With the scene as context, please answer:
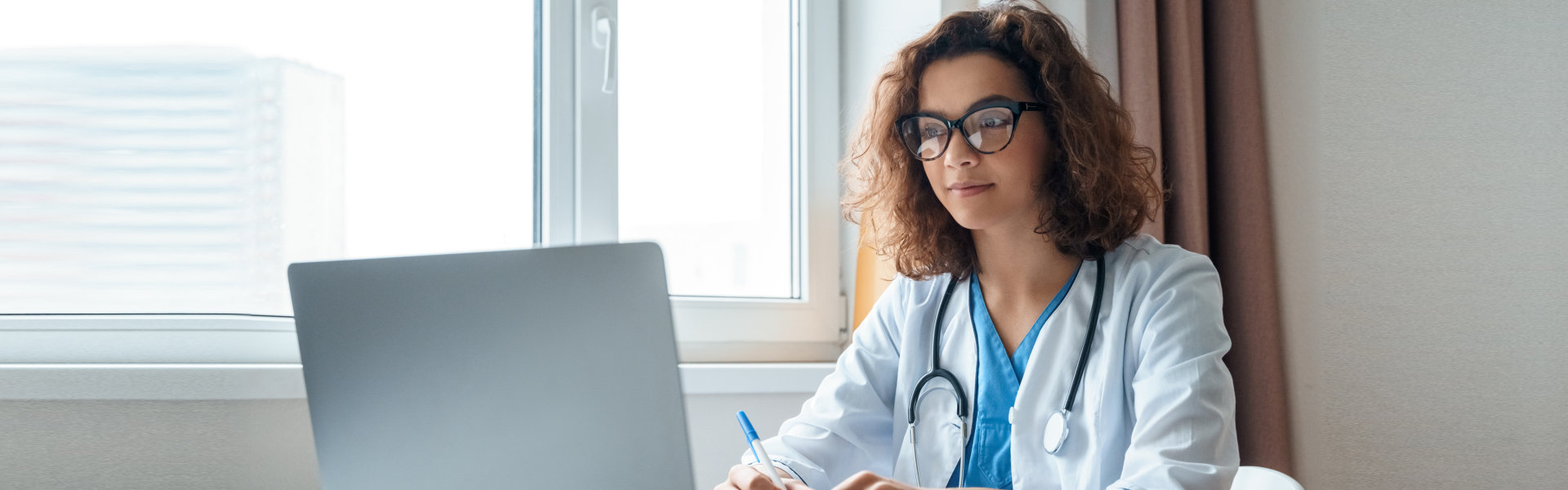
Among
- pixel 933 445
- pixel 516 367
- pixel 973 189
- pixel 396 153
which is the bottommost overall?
pixel 933 445

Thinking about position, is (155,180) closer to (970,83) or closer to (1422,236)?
(970,83)

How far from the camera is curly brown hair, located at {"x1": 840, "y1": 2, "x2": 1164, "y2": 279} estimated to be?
111cm

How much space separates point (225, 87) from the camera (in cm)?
142

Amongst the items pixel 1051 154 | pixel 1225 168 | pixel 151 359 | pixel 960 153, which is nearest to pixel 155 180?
pixel 151 359

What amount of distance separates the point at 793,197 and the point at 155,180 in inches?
43.6

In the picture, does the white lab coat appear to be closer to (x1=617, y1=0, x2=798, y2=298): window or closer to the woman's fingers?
the woman's fingers

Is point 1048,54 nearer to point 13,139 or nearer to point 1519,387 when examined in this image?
point 1519,387

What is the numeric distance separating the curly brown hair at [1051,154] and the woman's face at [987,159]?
0.06ft

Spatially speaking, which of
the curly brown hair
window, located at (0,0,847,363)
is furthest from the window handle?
the curly brown hair

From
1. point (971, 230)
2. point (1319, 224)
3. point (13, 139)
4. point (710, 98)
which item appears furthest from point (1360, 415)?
→ point (13, 139)

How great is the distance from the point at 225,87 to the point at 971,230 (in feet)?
3.69

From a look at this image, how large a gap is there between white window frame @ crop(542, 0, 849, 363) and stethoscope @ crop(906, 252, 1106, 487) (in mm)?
675

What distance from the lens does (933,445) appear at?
1.10 m

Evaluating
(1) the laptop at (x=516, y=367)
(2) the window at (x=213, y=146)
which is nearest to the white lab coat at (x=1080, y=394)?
(1) the laptop at (x=516, y=367)
